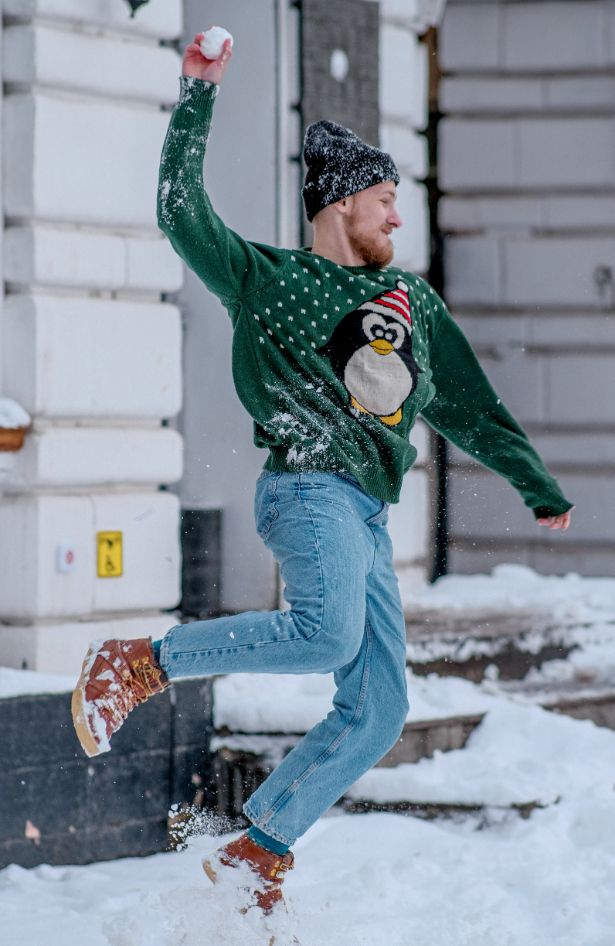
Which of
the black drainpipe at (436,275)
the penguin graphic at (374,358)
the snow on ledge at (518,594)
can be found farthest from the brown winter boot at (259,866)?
the black drainpipe at (436,275)

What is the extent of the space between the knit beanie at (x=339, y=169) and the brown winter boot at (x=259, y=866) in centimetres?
168

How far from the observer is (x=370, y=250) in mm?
3488

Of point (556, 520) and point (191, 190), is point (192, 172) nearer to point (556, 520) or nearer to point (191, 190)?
point (191, 190)

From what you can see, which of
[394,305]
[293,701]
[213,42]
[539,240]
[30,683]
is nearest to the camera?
[213,42]

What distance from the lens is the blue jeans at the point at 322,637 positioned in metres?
3.15

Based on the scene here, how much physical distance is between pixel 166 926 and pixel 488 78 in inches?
212

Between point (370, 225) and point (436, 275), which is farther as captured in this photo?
point (436, 275)

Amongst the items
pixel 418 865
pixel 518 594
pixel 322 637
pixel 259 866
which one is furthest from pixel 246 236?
pixel 259 866

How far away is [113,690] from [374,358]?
1048mm

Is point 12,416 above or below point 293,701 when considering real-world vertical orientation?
above

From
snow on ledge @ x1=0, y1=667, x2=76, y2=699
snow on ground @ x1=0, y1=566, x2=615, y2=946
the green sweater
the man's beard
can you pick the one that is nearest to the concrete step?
snow on ground @ x1=0, y1=566, x2=615, y2=946

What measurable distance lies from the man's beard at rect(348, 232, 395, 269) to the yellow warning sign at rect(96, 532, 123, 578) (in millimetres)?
1895

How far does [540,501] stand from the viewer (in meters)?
3.77

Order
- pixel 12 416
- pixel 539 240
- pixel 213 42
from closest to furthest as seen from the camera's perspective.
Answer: pixel 213 42
pixel 12 416
pixel 539 240
